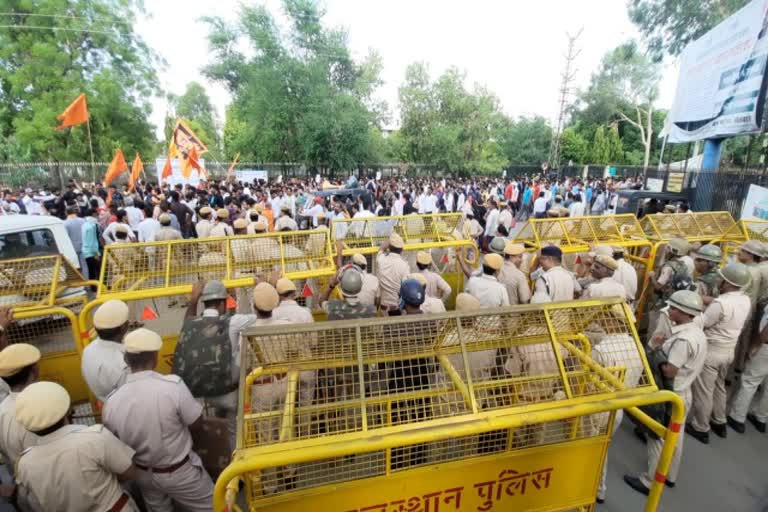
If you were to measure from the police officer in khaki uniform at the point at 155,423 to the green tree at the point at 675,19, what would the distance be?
91.4 feet

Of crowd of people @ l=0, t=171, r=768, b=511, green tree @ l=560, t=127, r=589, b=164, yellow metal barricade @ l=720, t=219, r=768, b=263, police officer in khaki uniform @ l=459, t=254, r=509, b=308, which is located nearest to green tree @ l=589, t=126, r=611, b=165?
green tree @ l=560, t=127, r=589, b=164

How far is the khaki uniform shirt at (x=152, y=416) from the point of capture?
2.22m

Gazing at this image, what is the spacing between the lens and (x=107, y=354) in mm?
2760

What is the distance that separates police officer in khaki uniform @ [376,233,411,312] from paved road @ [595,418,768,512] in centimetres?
277

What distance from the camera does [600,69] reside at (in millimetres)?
39219

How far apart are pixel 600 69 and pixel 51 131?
47386 millimetres

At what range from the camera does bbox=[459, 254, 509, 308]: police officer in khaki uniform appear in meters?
3.89

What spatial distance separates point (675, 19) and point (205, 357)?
2896cm

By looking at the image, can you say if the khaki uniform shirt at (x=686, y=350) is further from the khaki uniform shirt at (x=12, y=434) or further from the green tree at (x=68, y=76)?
the green tree at (x=68, y=76)

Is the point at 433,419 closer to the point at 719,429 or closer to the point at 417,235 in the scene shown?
the point at 719,429

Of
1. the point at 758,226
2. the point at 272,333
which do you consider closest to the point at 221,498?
the point at 272,333

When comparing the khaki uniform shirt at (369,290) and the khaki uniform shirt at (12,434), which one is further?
the khaki uniform shirt at (369,290)

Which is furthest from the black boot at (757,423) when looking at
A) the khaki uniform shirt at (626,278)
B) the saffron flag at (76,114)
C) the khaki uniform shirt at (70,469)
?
the saffron flag at (76,114)

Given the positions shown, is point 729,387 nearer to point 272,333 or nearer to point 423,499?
point 423,499
